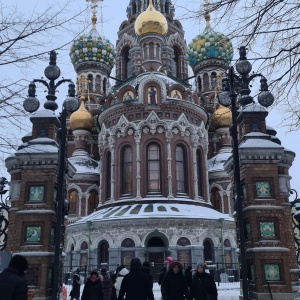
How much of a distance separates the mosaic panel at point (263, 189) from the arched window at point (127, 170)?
51.9 feet

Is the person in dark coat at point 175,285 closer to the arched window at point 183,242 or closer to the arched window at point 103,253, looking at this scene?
the arched window at point 183,242

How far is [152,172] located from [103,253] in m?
5.98

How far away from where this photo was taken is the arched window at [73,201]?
31639mm

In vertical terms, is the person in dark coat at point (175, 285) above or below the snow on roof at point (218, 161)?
below

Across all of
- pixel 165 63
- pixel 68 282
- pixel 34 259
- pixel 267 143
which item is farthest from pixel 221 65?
pixel 34 259

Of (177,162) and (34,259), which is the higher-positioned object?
(177,162)

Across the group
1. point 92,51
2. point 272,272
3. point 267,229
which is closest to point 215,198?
point 92,51

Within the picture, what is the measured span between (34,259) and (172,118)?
58.7ft

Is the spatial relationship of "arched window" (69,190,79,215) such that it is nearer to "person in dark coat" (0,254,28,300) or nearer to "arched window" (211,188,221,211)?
"arched window" (211,188,221,211)

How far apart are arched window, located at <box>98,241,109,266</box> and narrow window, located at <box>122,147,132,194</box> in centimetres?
379


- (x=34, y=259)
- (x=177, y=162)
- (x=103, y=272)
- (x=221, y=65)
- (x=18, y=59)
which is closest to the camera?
(x=18, y=59)

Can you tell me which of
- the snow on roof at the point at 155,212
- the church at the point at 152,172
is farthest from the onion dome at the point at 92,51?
the snow on roof at the point at 155,212

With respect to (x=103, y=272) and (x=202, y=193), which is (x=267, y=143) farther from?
(x=202, y=193)

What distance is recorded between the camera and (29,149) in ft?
36.1
